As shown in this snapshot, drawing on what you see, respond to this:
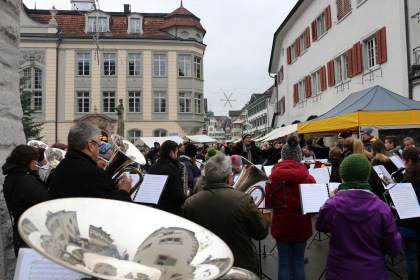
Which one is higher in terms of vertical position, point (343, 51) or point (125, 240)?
point (343, 51)

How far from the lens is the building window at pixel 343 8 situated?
16250mm

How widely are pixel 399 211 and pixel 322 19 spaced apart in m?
17.8

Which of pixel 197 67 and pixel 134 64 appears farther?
pixel 197 67

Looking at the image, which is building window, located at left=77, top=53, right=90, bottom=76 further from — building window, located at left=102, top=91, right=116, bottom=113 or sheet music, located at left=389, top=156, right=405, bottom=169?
sheet music, located at left=389, top=156, right=405, bottom=169

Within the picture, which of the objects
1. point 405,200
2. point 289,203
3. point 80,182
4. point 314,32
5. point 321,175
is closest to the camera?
point 80,182

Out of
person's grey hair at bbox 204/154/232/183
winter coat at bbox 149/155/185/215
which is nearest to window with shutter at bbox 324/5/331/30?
winter coat at bbox 149/155/185/215

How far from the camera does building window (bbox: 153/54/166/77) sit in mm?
33156

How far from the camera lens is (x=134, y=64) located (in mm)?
32969

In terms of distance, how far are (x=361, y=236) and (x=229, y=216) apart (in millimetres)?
1048

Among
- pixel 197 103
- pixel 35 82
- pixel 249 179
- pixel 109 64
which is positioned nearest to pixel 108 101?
pixel 109 64

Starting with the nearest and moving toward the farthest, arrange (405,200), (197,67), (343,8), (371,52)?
(405,200) → (371,52) → (343,8) → (197,67)

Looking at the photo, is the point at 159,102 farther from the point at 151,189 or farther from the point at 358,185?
the point at 358,185

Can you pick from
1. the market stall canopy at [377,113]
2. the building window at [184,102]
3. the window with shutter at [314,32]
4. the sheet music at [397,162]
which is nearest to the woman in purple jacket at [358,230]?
the sheet music at [397,162]

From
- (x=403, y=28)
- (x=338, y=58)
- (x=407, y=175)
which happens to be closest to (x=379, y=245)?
(x=407, y=175)
